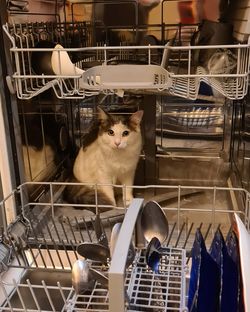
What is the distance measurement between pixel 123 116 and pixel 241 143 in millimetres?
509

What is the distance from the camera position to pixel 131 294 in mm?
736

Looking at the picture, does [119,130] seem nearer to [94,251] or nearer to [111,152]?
[111,152]

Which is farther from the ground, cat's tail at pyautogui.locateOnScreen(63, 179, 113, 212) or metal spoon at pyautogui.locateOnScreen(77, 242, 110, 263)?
metal spoon at pyautogui.locateOnScreen(77, 242, 110, 263)

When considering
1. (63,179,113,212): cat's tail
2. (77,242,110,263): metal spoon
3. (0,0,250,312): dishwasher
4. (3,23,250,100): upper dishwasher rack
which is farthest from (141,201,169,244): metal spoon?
(63,179,113,212): cat's tail

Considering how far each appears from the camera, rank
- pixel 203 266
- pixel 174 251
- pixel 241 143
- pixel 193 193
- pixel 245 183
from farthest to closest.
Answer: pixel 193 193
pixel 241 143
pixel 245 183
pixel 174 251
pixel 203 266

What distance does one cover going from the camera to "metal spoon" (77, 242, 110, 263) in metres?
0.83

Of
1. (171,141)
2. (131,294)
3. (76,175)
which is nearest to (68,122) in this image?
(76,175)

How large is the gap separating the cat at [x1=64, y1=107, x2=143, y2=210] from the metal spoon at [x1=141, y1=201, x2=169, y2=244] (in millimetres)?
554

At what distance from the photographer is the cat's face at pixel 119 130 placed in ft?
4.84

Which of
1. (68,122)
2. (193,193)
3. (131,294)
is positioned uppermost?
(68,122)

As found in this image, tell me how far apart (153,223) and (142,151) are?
76 centimetres

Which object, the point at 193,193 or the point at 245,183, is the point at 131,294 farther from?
the point at 193,193

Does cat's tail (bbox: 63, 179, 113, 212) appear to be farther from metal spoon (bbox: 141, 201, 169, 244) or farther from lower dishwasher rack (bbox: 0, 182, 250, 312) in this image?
metal spoon (bbox: 141, 201, 169, 244)

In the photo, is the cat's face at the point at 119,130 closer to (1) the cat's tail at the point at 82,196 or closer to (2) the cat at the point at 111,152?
(2) the cat at the point at 111,152
